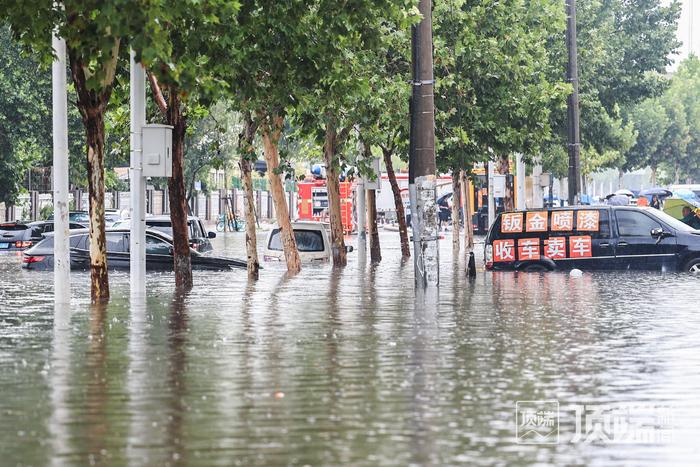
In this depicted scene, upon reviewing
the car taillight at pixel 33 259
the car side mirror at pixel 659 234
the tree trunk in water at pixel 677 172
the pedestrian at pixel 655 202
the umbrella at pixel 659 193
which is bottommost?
the car taillight at pixel 33 259

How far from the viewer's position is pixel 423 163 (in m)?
26.6

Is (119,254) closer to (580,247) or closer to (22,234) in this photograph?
(580,247)

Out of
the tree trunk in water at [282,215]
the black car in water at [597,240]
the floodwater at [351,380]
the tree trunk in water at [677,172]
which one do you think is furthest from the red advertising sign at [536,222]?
the tree trunk in water at [677,172]

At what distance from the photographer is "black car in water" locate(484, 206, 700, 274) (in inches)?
1260

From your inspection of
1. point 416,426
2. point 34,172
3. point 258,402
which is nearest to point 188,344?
point 258,402

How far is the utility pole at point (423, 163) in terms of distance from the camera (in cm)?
2662

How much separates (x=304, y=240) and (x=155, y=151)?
17.5 meters

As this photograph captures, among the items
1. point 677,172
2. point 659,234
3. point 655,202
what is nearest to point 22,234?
point 659,234

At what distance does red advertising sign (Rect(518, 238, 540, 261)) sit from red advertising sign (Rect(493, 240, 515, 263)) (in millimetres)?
222

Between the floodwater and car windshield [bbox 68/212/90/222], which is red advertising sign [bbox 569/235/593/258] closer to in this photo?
the floodwater

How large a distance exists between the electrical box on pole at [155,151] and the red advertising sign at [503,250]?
33.6 feet

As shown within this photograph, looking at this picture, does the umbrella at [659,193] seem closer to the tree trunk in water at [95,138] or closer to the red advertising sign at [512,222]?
the red advertising sign at [512,222]

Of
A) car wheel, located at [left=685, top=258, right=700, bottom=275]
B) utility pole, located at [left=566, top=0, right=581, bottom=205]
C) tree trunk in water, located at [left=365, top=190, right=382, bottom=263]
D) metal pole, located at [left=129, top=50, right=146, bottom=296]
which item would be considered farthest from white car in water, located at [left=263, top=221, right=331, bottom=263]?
metal pole, located at [left=129, top=50, right=146, bottom=296]

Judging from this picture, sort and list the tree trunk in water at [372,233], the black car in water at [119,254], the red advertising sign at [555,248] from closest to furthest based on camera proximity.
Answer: the red advertising sign at [555,248]
the black car in water at [119,254]
the tree trunk in water at [372,233]
